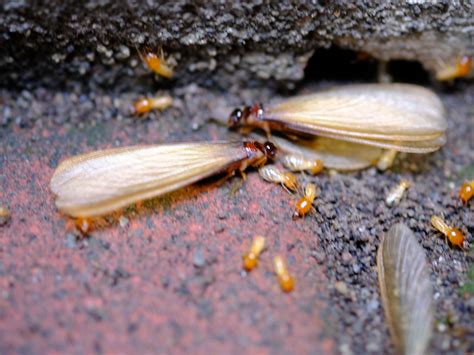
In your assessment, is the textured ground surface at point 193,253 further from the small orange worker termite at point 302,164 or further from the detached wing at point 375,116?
the detached wing at point 375,116

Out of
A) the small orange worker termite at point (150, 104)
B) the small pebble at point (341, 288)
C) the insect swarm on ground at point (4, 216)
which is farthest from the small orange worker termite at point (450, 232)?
the insect swarm on ground at point (4, 216)

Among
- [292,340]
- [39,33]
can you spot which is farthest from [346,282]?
[39,33]

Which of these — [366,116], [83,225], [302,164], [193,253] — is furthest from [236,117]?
[83,225]

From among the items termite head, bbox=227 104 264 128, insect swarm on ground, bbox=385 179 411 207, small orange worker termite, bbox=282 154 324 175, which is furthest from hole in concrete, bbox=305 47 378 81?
insect swarm on ground, bbox=385 179 411 207

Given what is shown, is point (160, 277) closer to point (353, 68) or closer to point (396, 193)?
point (396, 193)

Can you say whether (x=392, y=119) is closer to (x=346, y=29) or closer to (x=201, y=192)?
(x=346, y=29)

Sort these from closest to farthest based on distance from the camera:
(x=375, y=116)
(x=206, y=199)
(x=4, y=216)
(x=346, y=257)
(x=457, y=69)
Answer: (x=4, y=216) → (x=346, y=257) → (x=206, y=199) → (x=375, y=116) → (x=457, y=69)

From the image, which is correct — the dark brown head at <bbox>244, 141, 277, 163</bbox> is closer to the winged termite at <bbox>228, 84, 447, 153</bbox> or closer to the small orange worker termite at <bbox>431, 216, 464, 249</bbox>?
the winged termite at <bbox>228, 84, 447, 153</bbox>

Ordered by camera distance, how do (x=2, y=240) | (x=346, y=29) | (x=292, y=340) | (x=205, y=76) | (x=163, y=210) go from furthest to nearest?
1. (x=205, y=76)
2. (x=346, y=29)
3. (x=163, y=210)
4. (x=2, y=240)
5. (x=292, y=340)
